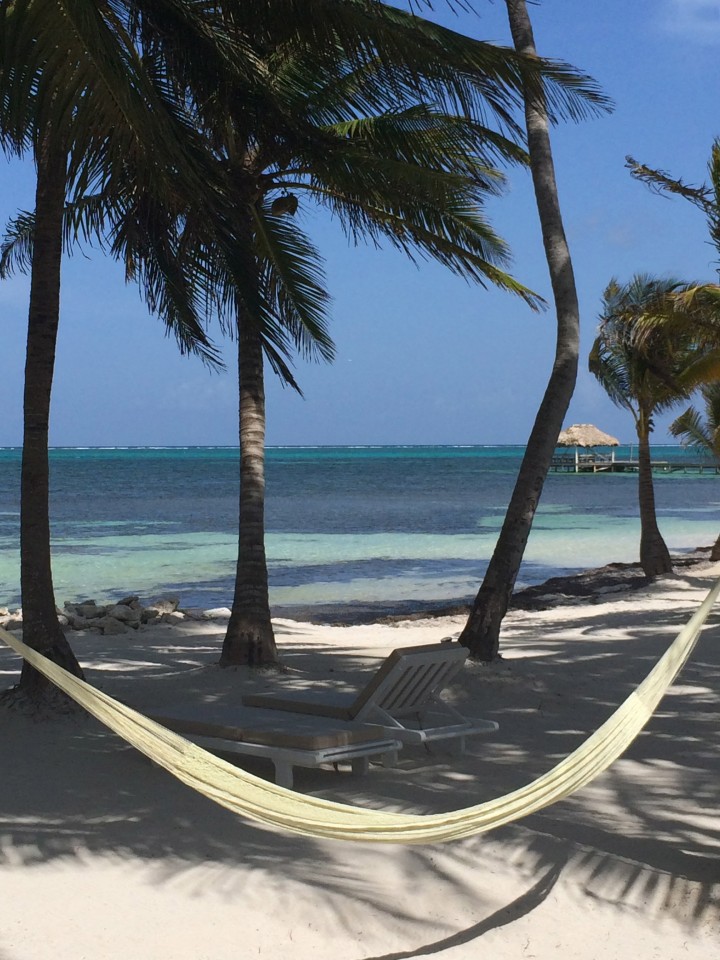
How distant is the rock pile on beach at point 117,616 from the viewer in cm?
979

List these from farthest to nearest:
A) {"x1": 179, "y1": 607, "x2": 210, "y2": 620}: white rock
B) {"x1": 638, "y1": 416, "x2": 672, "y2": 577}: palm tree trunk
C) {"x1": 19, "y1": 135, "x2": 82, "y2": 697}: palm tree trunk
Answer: {"x1": 638, "y1": 416, "x2": 672, "y2": 577}: palm tree trunk < {"x1": 179, "y1": 607, "x2": 210, "y2": 620}: white rock < {"x1": 19, "y1": 135, "x2": 82, "y2": 697}: palm tree trunk

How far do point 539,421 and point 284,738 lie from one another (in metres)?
3.37

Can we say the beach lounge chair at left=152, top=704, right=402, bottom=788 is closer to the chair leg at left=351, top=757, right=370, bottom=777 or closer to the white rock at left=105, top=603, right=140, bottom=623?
the chair leg at left=351, top=757, right=370, bottom=777

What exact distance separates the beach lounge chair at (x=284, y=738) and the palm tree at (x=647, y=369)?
853 centimetres

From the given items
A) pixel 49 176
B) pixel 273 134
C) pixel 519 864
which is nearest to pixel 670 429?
pixel 273 134

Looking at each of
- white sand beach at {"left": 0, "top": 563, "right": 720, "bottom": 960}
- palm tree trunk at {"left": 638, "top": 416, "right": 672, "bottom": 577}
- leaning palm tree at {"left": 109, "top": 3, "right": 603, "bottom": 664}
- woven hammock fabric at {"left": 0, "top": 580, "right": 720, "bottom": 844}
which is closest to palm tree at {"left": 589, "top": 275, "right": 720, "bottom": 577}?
palm tree trunk at {"left": 638, "top": 416, "right": 672, "bottom": 577}

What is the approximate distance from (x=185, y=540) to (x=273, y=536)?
6.93ft

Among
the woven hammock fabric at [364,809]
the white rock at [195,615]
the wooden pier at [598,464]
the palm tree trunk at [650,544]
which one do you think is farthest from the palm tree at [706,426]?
the wooden pier at [598,464]

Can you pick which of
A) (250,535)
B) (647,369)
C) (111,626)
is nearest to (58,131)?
(250,535)

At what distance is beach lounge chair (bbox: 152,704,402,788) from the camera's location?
13.8 ft

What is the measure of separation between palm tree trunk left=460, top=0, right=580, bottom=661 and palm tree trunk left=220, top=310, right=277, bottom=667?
4.58 feet

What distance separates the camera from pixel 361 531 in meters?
24.8

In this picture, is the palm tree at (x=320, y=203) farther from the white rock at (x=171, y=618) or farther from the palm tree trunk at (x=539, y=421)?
the white rock at (x=171, y=618)

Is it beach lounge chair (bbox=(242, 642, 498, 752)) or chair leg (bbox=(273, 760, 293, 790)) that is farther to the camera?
beach lounge chair (bbox=(242, 642, 498, 752))
